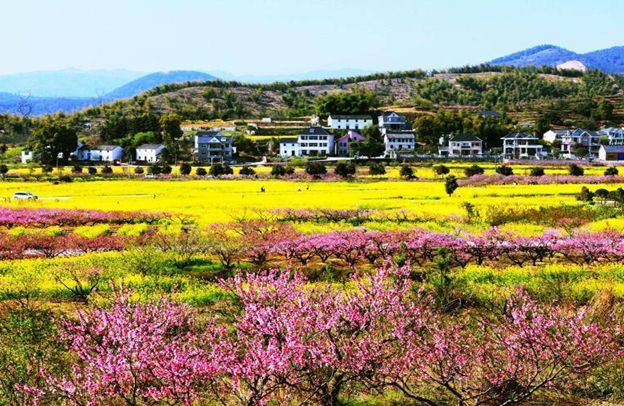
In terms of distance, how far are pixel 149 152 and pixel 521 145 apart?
61.0m

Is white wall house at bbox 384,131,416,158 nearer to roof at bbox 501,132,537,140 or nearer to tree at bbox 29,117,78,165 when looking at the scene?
roof at bbox 501,132,537,140

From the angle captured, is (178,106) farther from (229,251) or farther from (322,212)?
(229,251)

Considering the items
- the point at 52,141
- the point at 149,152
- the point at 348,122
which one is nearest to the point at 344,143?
the point at 348,122

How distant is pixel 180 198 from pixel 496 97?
13667 centimetres

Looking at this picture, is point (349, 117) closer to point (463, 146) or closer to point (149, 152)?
point (463, 146)

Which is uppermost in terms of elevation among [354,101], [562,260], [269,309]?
[354,101]

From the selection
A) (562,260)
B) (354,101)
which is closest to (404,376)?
(562,260)

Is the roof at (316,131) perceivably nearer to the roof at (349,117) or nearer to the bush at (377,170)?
the roof at (349,117)

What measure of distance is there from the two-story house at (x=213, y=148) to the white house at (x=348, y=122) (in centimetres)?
3101

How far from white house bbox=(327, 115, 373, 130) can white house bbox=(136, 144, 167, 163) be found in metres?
37.8

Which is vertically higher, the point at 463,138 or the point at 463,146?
the point at 463,138

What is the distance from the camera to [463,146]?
104 m

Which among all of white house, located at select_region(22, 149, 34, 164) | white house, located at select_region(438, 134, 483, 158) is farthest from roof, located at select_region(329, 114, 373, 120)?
white house, located at select_region(22, 149, 34, 164)

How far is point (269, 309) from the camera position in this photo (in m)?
9.91
